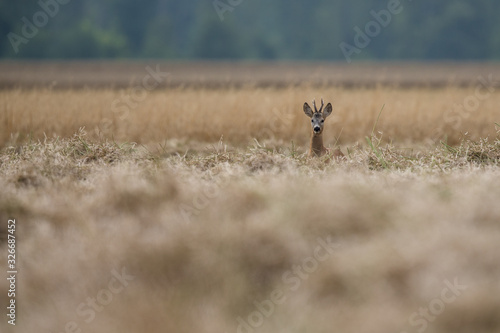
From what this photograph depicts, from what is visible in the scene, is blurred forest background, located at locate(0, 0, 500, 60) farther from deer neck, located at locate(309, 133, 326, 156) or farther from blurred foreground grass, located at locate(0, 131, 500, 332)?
blurred foreground grass, located at locate(0, 131, 500, 332)

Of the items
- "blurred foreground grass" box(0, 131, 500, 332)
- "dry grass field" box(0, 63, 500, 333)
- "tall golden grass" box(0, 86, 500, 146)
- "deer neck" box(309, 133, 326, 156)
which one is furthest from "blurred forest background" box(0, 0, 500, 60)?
"blurred foreground grass" box(0, 131, 500, 332)

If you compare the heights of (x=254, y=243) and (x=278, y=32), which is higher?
(x=254, y=243)

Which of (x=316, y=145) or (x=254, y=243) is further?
(x=316, y=145)

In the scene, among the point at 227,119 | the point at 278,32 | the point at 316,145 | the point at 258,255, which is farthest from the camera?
the point at 278,32

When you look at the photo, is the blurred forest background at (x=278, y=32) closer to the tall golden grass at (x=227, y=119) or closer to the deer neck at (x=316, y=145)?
the tall golden grass at (x=227, y=119)

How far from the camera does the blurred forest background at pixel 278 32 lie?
2215 inches

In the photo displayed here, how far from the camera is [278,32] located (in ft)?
229

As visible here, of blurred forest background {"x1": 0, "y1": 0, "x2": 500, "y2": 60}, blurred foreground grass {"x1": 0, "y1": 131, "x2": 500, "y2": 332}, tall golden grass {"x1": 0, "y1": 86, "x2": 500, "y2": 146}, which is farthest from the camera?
blurred forest background {"x1": 0, "y1": 0, "x2": 500, "y2": 60}

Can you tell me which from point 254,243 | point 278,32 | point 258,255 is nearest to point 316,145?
point 254,243

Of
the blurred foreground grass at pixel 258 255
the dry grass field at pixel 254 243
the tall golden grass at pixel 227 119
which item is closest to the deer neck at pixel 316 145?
the dry grass field at pixel 254 243

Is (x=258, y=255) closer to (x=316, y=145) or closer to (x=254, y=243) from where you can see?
(x=254, y=243)

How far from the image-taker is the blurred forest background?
56.2 m

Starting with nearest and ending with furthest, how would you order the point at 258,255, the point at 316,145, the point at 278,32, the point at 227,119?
the point at 258,255, the point at 316,145, the point at 227,119, the point at 278,32

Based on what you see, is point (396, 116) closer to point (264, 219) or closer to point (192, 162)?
point (192, 162)
